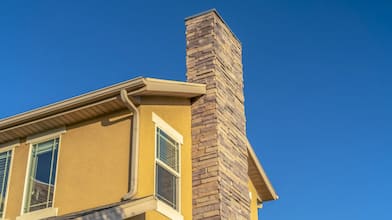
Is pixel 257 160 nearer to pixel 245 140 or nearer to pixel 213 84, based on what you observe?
pixel 245 140

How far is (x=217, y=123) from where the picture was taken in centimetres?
1285

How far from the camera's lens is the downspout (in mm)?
10798

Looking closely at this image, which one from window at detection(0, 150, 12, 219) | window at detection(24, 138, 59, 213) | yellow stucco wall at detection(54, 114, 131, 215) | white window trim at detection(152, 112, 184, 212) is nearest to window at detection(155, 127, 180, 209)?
white window trim at detection(152, 112, 184, 212)

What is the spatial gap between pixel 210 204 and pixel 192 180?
78 cm

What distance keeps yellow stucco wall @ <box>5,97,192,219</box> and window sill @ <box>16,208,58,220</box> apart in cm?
13

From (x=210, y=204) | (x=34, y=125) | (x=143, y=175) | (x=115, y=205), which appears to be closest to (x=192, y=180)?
(x=210, y=204)

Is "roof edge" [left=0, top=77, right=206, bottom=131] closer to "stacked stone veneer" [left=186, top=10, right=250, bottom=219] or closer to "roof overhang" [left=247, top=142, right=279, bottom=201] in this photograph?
"stacked stone veneer" [left=186, top=10, right=250, bottom=219]

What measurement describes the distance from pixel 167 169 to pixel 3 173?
383cm

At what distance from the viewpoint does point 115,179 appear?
11.3 m

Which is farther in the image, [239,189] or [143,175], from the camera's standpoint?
[239,189]

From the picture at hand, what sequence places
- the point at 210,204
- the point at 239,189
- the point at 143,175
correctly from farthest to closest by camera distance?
the point at 239,189 < the point at 210,204 < the point at 143,175

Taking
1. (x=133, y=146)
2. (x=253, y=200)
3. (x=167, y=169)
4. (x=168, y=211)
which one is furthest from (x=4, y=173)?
(x=253, y=200)

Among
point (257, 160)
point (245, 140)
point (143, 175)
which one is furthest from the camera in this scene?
point (257, 160)

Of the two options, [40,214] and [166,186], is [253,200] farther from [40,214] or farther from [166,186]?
[40,214]
